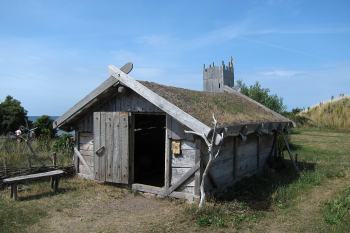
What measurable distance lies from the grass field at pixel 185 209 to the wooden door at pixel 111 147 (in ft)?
1.31

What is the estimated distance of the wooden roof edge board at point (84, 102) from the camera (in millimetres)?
11144

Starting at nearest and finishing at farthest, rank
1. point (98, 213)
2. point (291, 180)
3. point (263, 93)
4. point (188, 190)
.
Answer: point (98, 213), point (188, 190), point (291, 180), point (263, 93)

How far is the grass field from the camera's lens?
8.19 m

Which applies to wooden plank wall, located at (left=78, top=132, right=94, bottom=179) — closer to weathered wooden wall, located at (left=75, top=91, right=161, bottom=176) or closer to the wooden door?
weathered wooden wall, located at (left=75, top=91, right=161, bottom=176)

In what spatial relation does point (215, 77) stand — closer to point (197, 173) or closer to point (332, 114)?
point (197, 173)

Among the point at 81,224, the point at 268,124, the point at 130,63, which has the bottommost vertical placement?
the point at 81,224

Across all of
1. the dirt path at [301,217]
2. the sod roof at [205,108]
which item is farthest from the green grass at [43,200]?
the dirt path at [301,217]

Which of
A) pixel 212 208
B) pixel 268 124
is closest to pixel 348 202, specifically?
pixel 212 208

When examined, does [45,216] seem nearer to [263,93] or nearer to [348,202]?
[348,202]

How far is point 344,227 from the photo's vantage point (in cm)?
794

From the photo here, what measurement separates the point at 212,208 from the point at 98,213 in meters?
2.66

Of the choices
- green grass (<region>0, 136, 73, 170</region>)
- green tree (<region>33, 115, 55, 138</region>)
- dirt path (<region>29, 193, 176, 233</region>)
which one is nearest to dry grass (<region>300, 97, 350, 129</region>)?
green tree (<region>33, 115, 55, 138</region>)

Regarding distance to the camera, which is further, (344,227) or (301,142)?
(301,142)

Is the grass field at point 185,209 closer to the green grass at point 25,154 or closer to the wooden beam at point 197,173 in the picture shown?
the wooden beam at point 197,173
